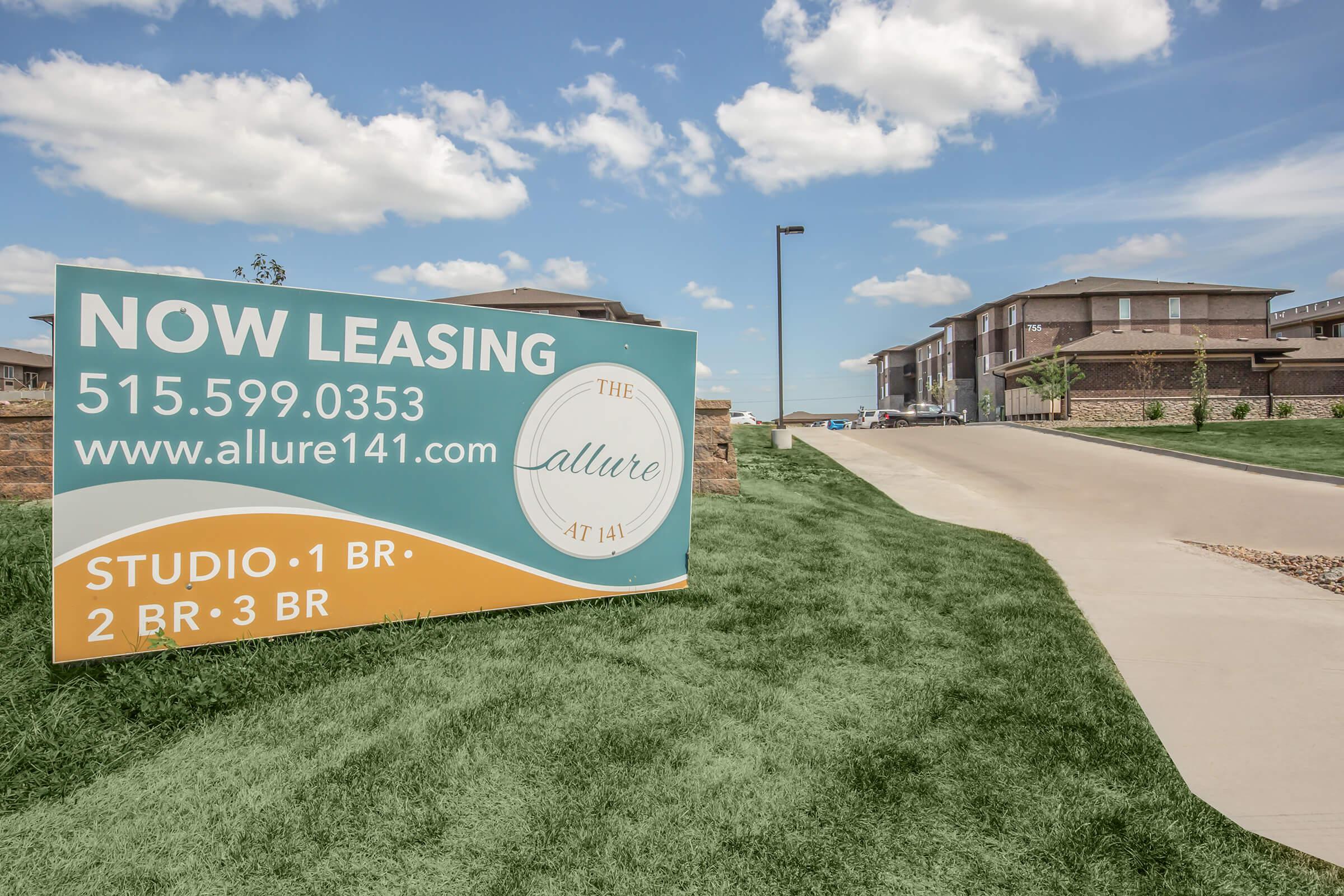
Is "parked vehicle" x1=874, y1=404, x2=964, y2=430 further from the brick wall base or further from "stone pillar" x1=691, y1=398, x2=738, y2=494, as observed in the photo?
"stone pillar" x1=691, y1=398, x2=738, y2=494

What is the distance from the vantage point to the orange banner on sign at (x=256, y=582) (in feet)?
11.8

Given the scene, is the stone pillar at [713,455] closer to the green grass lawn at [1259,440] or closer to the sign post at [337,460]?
the sign post at [337,460]

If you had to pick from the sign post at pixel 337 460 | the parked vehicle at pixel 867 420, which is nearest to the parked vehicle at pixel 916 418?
the parked vehicle at pixel 867 420

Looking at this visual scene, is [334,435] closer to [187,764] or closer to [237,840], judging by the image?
[187,764]

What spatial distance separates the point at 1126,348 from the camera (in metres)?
38.8

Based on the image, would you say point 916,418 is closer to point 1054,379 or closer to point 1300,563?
point 1054,379

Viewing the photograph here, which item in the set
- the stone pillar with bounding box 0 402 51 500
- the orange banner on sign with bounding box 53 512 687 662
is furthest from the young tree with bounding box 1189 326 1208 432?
the stone pillar with bounding box 0 402 51 500

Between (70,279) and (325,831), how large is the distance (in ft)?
9.80

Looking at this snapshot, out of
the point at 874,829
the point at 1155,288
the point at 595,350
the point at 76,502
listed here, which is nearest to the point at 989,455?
the point at 595,350

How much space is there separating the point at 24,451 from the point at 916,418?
4818 centimetres

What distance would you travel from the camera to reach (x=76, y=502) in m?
3.54

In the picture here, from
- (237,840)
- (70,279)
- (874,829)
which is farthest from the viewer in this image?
(70,279)

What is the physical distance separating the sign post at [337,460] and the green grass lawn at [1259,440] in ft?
62.7

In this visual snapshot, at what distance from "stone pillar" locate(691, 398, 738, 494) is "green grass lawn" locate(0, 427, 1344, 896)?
4.03 metres
